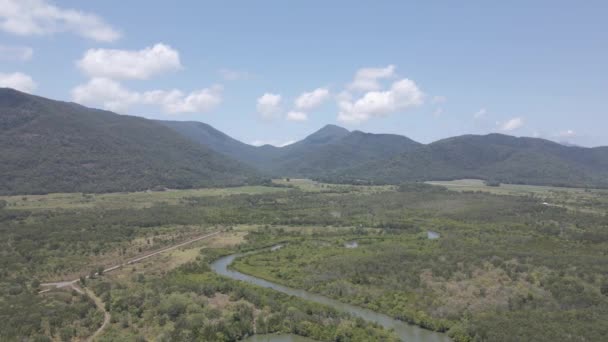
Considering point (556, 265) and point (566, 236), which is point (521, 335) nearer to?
point (556, 265)

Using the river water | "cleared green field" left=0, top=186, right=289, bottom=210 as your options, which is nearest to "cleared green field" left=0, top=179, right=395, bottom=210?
"cleared green field" left=0, top=186, right=289, bottom=210

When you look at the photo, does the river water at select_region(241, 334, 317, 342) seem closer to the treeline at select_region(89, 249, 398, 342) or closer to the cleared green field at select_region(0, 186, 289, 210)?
the treeline at select_region(89, 249, 398, 342)

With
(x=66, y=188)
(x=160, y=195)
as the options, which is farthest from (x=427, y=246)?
(x=66, y=188)

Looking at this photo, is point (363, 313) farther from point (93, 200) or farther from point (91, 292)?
point (93, 200)

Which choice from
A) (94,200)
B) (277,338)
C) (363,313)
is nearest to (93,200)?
(94,200)

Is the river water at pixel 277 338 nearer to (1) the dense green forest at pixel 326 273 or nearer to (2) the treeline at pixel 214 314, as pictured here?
(2) the treeline at pixel 214 314
